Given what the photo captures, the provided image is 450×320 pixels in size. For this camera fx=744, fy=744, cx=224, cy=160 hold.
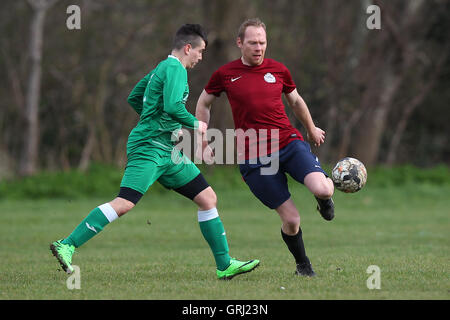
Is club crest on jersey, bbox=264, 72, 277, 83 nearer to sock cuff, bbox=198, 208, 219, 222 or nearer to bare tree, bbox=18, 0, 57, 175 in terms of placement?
sock cuff, bbox=198, 208, 219, 222

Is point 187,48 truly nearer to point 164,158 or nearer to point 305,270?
point 164,158

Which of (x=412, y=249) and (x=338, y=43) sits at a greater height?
(x=338, y=43)

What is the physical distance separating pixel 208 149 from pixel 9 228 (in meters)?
7.57

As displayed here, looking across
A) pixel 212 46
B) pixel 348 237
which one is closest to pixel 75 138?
pixel 212 46

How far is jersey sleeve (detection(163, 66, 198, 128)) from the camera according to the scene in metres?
6.56

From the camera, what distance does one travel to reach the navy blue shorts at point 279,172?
6.89 metres

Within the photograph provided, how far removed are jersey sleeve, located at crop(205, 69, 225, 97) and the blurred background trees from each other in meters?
13.3

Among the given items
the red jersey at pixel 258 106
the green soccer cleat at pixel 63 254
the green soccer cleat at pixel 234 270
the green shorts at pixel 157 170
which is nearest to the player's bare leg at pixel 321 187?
the red jersey at pixel 258 106

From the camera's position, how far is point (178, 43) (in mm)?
6910

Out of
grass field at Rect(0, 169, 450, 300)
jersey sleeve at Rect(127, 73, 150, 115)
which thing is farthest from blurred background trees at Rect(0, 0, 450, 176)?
jersey sleeve at Rect(127, 73, 150, 115)

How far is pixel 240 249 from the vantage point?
10406 millimetres

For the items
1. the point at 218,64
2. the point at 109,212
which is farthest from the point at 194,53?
the point at 218,64

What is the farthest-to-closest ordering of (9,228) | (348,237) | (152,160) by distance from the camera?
(9,228), (348,237), (152,160)
